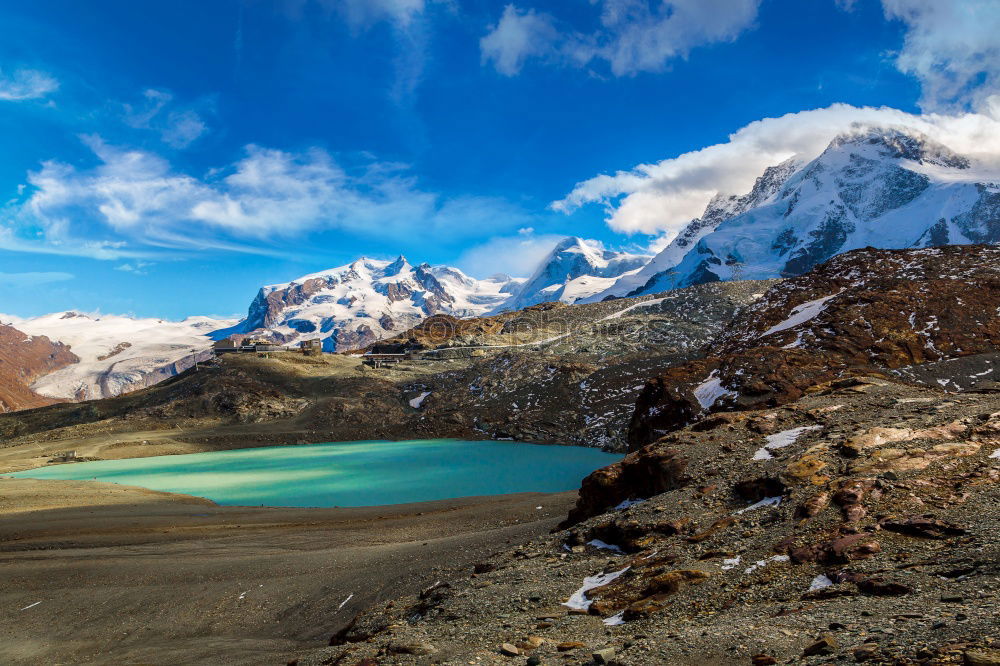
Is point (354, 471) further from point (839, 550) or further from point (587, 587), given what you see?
point (839, 550)

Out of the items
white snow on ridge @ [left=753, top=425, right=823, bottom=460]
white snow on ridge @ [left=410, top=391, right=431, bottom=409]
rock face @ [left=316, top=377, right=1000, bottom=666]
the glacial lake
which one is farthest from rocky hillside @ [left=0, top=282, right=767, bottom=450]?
rock face @ [left=316, top=377, right=1000, bottom=666]

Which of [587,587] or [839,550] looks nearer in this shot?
[839,550]

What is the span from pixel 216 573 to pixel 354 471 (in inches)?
1462

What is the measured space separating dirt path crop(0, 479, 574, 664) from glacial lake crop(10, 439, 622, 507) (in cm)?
1019

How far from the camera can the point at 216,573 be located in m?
20.8

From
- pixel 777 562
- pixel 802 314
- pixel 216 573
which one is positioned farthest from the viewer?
pixel 802 314

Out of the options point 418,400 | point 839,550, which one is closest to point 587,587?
point 839,550

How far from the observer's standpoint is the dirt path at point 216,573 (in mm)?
15859

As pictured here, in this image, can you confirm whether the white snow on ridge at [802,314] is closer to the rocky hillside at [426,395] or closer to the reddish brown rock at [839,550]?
the rocky hillside at [426,395]

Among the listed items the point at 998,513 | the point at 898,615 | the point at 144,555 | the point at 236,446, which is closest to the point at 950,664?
the point at 898,615

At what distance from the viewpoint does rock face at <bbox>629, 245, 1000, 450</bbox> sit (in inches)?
1235

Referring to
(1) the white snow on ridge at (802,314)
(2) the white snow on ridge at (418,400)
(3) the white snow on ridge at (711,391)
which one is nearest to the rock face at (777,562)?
(3) the white snow on ridge at (711,391)

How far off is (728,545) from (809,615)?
11.6 ft

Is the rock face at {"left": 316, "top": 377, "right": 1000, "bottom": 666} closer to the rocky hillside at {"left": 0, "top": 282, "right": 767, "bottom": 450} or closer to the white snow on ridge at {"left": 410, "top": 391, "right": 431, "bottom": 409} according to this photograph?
the rocky hillside at {"left": 0, "top": 282, "right": 767, "bottom": 450}
